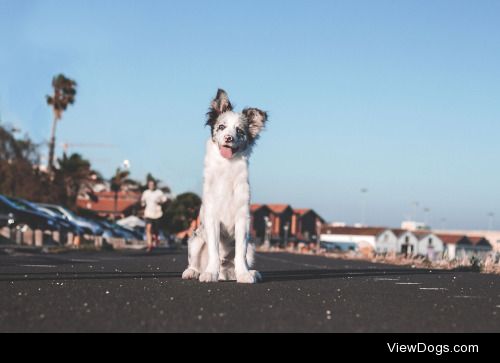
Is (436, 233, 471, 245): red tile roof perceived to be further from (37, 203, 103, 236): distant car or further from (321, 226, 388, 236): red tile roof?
(37, 203, 103, 236): distant car

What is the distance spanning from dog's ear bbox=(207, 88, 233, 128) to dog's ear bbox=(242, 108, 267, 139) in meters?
0.24

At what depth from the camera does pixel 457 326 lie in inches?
197

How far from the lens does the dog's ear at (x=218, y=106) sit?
31.1ft

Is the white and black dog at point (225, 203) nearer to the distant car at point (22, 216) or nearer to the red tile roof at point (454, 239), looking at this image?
the distant car at point (22, 216)

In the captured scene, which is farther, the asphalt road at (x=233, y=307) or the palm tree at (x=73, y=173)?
the palm tree at (x=73, y=173)

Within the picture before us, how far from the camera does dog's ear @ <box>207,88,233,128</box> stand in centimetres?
948

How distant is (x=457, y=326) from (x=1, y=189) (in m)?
65.4

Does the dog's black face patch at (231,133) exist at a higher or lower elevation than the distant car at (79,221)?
higher

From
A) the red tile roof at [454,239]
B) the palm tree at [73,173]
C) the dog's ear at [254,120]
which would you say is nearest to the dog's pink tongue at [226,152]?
the dog's ear at [254,120]

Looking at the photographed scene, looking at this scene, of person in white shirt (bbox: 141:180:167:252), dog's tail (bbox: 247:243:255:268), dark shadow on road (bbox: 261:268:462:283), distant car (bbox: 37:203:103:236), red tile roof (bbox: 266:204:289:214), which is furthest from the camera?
red tile roof (bbox: 266:204:289:214)

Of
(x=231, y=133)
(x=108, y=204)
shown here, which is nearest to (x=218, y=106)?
(x=231, y=133)

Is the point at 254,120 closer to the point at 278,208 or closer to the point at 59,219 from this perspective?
the point at 59,219
